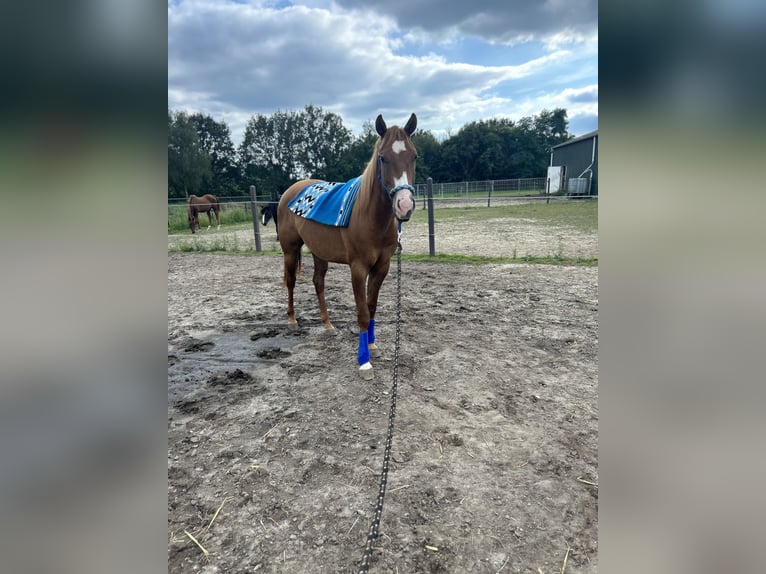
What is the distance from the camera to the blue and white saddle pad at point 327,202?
3453 millimetres

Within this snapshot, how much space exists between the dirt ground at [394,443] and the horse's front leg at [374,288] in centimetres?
16

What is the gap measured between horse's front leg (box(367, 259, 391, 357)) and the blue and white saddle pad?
0.50m

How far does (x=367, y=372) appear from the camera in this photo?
3318mm

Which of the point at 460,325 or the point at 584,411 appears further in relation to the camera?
the point at 460,325

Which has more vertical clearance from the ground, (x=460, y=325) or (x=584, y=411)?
(x=460, y=325)

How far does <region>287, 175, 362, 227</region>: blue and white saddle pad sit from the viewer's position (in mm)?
3453

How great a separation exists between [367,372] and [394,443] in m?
0.98

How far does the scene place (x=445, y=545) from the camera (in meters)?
1.71

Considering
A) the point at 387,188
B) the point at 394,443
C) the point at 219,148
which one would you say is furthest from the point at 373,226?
the point at 219,148
